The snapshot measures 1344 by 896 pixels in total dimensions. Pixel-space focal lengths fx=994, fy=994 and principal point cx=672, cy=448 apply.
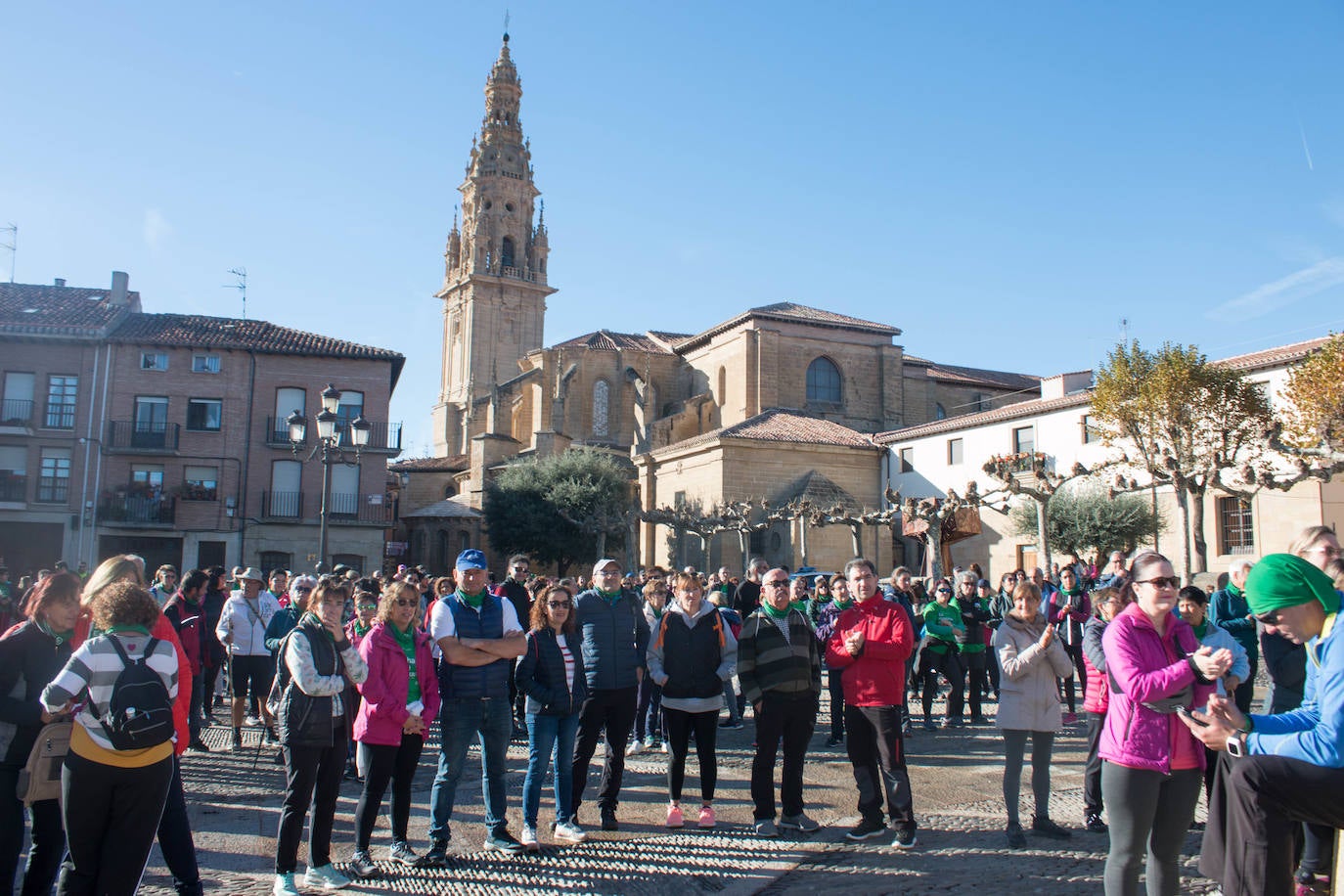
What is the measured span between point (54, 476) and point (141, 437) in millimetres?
2544

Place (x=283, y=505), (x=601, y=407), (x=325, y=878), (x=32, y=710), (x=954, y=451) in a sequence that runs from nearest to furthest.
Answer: (x=32, y=710) < (x=325, y=878) < (x=283, y=505) < (x=954, y=451) < (x=601, y=407)

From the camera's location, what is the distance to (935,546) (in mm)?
20297

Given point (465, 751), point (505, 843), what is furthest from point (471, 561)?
point (505, 843)

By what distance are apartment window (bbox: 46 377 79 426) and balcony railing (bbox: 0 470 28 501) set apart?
165 centimetres

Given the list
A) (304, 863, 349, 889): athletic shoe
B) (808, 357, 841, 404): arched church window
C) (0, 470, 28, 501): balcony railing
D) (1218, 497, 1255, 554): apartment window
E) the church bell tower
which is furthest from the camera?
the church bell tower

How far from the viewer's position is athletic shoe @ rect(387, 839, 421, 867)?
5676 mm

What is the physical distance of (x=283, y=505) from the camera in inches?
1210

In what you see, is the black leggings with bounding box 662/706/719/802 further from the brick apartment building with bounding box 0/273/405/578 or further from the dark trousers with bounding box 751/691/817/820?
the brick apartment building with bounding box 0/273/405/578

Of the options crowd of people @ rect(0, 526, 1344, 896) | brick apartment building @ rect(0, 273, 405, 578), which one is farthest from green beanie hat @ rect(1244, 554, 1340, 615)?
brick apartment building @ rect(0, 273, 405, 578)

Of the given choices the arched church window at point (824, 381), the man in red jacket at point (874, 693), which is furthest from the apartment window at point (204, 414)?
the man in red jacket at point (874, 693)

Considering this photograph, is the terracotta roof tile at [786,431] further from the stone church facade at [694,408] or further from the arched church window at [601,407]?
the arched church window at [601,407]

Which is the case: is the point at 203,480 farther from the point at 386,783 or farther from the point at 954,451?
the point at 386,783

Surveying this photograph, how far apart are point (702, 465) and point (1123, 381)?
15.3 m

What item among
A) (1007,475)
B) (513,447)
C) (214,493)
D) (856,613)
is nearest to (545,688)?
(856,613)
